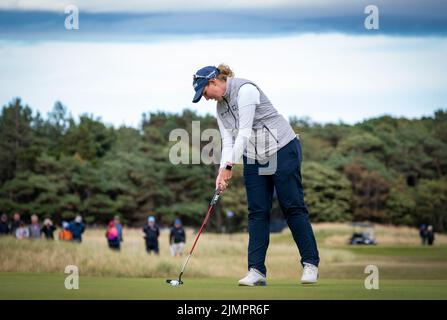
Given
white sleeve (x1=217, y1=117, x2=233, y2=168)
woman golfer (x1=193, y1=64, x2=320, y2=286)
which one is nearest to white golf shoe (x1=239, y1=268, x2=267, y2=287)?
woman golfer (x1=193, y1=64, x2=320, y2=286)

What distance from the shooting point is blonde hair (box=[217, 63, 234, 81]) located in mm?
8373

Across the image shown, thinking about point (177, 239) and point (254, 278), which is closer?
point (254, 278)

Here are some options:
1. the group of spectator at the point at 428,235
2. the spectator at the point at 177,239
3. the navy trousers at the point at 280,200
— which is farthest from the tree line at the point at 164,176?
the navy trousers at the point at 280,200

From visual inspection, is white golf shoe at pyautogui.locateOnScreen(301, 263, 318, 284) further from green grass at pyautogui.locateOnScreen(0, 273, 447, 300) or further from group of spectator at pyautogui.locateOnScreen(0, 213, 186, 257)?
group of spectator at pyautogui.locateOnScreen(0, 213, 186, 257)

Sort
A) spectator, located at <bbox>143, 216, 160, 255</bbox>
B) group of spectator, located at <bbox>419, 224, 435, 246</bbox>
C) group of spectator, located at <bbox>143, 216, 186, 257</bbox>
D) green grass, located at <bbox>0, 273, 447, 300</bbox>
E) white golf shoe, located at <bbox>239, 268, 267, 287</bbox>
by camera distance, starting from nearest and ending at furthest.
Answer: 1. green grass, located at <bbox>0, 273, 447, 300</bbox>
2. white golf shoe, located at <bbox>239, 268, 267, 287</bbox>
3. spectator, located at <bbox>143, 216, 160, 255</bbox>
4. group of spectator, located at <bbox>143, 216, 186, 257</bbox>
5. group of spectator, located at <bbox>419, 224, 435, 246</bbox>

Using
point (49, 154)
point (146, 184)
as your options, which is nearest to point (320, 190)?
point (146, 184)

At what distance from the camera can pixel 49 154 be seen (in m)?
85.3

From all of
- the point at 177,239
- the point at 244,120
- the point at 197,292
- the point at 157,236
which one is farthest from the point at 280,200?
the point at 177,239

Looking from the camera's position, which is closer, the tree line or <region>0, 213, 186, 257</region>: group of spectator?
<region>0, 213, 186, 257</region>: group of spectator

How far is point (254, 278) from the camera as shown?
27.3 feet

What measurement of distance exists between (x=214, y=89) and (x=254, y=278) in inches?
72.1

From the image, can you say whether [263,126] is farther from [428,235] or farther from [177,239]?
[428,235]
